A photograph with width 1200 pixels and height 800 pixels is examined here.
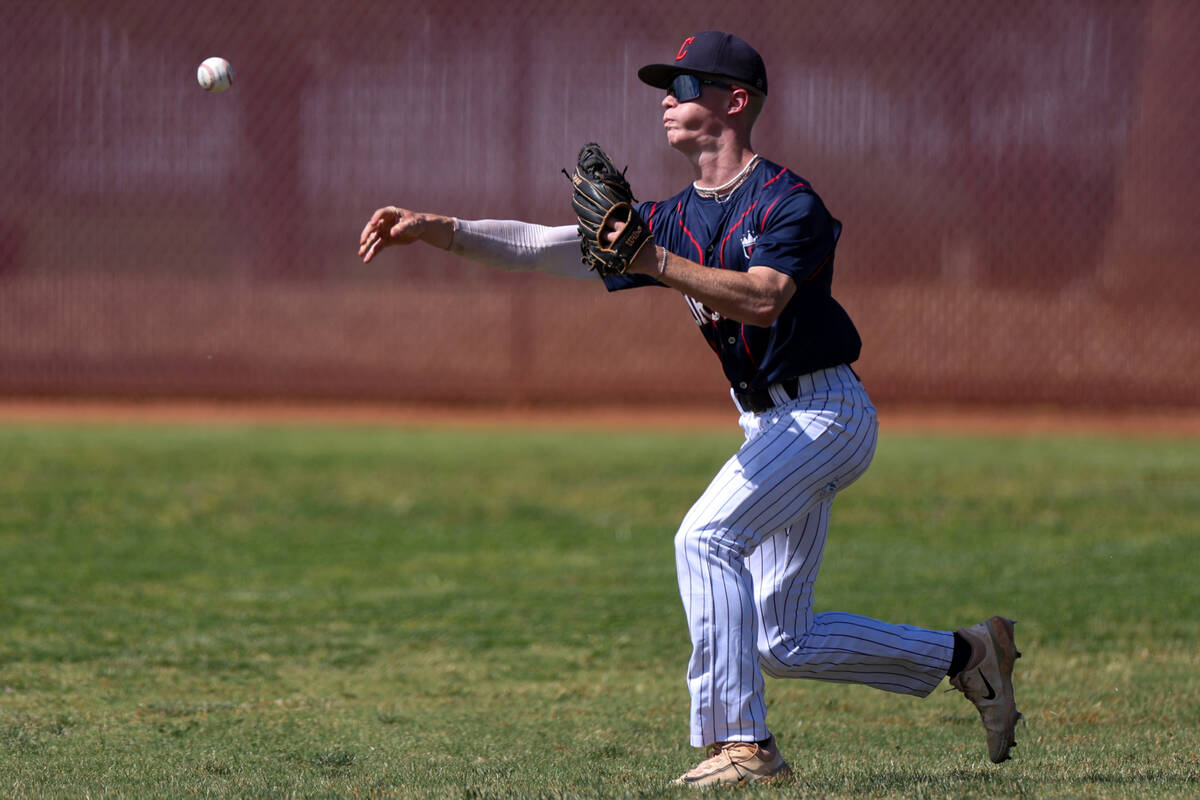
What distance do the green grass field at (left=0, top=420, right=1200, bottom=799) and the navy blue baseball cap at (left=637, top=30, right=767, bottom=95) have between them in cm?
181

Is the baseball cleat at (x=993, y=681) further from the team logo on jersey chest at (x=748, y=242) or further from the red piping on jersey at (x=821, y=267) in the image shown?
the team logo on jersey chest at (x=748, y=242)

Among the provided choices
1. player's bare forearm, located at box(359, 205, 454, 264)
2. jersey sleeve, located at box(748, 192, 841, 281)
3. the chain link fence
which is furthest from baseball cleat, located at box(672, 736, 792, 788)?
the chain link fence

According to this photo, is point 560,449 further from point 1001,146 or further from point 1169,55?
point 1169,55

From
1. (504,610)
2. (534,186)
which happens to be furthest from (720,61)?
(534,186)

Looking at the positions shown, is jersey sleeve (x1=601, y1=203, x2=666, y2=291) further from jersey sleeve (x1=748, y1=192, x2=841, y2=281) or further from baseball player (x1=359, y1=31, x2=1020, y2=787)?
jersey sleeve (x1=748, y1=192, x2=841, y2=281)

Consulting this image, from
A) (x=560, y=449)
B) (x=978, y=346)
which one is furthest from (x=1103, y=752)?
(x=978, y=346)

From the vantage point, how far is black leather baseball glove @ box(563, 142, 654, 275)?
11.8 ft

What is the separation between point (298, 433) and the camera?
12672 mm

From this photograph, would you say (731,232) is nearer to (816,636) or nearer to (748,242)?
(748,242)

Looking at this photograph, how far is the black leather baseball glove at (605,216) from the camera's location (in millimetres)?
3588

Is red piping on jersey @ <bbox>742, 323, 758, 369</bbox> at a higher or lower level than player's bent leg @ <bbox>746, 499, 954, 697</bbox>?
higher

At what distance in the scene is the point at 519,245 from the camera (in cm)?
425

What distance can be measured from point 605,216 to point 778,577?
1.10m

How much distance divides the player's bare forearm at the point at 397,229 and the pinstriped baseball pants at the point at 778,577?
990mm
